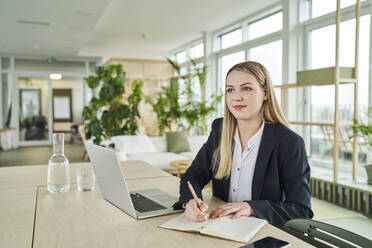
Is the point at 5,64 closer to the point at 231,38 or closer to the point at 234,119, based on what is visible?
the point at 231,38

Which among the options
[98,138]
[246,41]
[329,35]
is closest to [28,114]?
[98,138]

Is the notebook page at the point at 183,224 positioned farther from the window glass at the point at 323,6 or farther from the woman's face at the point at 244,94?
the window glass at the point at 323,6

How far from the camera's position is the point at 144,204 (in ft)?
4.56

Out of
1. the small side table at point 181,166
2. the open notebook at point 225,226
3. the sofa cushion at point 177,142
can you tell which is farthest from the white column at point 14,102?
the open notebook at point 225,226

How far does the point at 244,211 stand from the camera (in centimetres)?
122

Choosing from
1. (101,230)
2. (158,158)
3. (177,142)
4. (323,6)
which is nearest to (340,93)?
(323,6)

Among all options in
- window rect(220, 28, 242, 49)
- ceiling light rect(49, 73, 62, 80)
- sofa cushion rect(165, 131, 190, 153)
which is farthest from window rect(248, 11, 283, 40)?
ceiling light rect(49, 73, 62, 80)

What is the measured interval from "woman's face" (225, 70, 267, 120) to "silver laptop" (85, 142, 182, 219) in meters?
0.48

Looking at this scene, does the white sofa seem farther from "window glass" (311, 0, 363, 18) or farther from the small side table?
"window glass" (311, 0, 363, 18)

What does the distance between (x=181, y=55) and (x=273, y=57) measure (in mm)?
4678

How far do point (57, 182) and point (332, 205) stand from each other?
11.3 feet

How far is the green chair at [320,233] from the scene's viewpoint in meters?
1.07

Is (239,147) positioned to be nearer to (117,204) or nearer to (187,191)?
(187,191)

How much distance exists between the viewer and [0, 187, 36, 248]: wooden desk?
3.38ft
